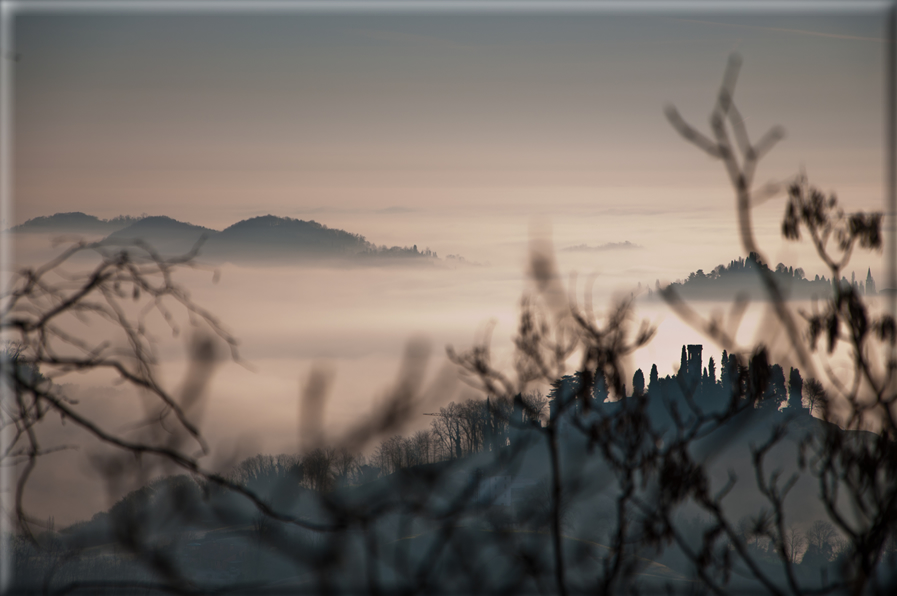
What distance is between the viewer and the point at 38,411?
201cm

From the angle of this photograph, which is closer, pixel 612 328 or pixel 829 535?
pixel 612 328

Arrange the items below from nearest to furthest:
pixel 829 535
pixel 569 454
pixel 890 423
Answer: pixel 890 423
pixel 569 454
pixel 829 535

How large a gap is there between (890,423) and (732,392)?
1358mm

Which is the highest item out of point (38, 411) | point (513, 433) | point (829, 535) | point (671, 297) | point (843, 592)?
point (671, 297)

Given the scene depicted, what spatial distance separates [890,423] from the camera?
11.9 ft

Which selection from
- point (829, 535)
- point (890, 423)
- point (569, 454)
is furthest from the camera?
point (829, 535)

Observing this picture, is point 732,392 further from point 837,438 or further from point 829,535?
point 829,535

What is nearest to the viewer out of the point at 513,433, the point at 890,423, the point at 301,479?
the point at 890,423

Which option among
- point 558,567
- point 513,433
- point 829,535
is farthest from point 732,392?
point 829,535

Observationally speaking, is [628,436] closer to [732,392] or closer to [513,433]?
[732,392]

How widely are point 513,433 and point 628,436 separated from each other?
1.75 meters

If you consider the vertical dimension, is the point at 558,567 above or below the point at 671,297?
below

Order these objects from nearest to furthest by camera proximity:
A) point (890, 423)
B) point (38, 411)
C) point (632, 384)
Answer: point (38, 411) < point (890, 423) < point (632, 384)

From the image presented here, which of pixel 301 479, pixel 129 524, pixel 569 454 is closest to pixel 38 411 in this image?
pixel 129 524
